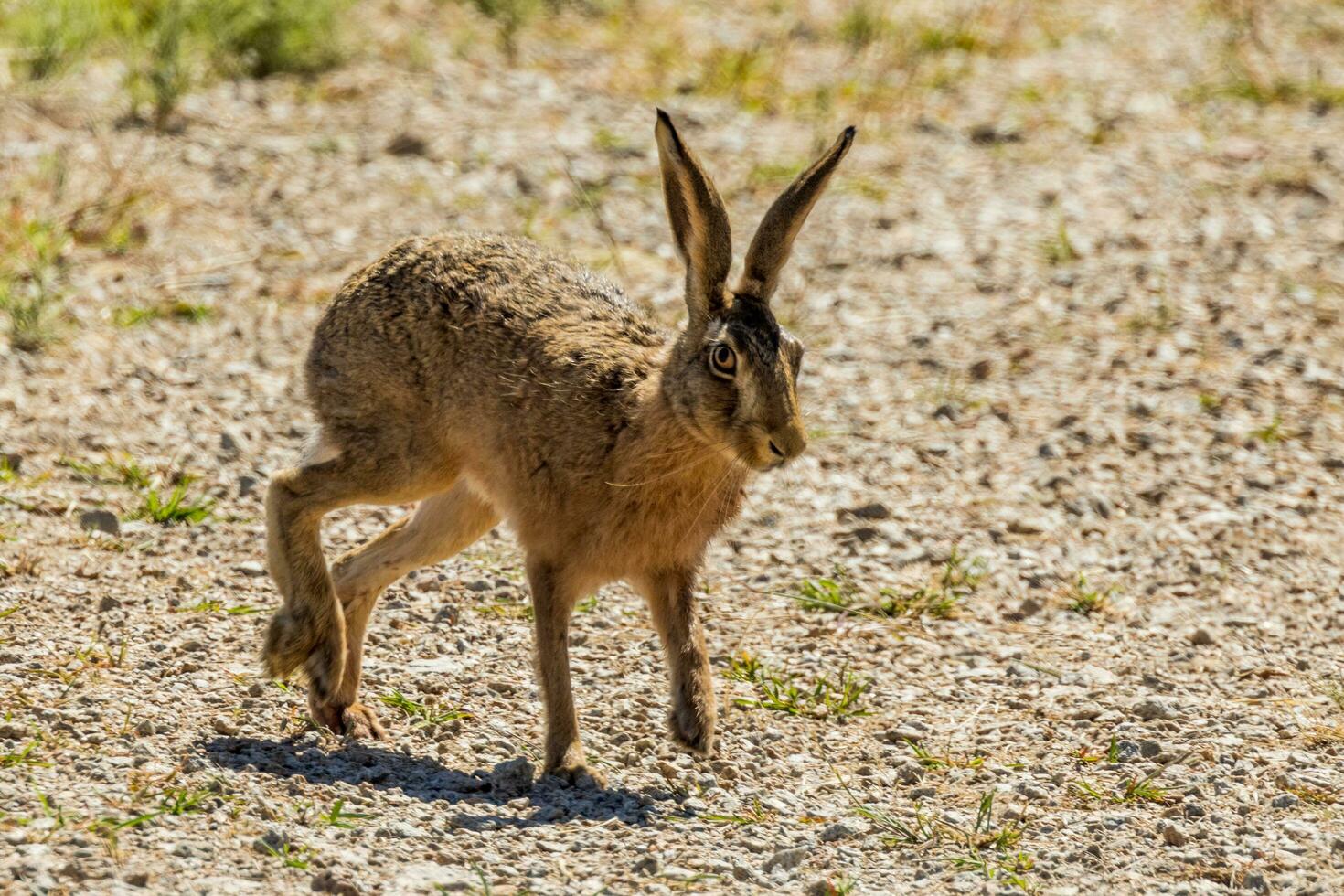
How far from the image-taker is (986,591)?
684cm

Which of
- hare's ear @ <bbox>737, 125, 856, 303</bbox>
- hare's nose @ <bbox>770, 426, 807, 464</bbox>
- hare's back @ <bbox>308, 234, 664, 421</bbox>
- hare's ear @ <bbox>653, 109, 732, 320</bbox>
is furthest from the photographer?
hare's back @ <bbox>308, 234, 664, 421</bbox>

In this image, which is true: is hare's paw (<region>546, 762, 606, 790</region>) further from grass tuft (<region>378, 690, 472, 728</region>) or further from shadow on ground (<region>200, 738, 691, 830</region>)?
grass tuft (<region>378, 690, 472, 728</region>)

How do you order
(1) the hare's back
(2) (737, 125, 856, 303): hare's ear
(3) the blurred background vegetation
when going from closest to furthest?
(2) (737, 125, 856, 303): hare's ear
(1) the hare's back
(3) the blurred background vegetation

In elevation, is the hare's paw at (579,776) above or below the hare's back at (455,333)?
below

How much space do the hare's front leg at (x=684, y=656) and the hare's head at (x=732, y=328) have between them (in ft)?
2.03

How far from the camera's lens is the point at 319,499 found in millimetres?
5570

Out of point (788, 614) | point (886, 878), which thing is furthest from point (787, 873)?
point (788, 614)

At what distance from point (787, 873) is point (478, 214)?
5.47 metres

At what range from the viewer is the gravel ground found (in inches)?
189

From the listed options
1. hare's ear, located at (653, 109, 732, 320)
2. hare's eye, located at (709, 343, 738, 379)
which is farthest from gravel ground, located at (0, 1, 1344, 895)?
hare's ear, located at (653, 109, 732, 320)

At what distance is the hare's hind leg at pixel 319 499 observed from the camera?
5.45 metres

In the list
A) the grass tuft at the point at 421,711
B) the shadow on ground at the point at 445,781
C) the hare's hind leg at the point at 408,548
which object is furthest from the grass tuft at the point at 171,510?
the shadow on ground at the point at 445,781

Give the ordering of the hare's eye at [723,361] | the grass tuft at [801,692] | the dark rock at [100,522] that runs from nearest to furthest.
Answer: the hare's eye at [723,361] < the grass tuft at [801,692] < the dark rock at [100,522]

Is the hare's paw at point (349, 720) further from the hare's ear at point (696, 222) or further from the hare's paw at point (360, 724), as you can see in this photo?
the hare's ear at point (696, 222)
